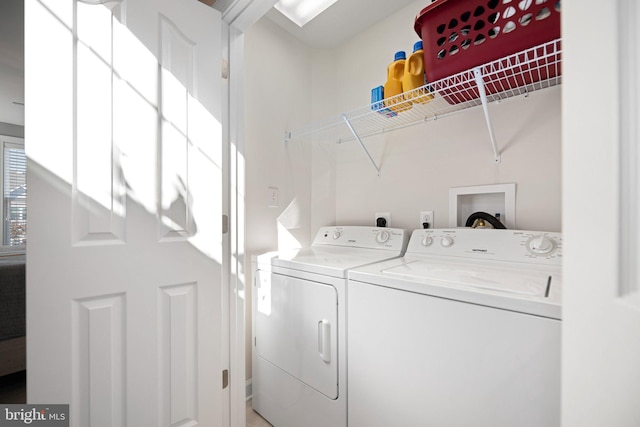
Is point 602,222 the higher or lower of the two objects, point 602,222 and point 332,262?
the higher

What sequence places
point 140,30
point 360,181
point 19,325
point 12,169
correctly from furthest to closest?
point 12,169 → point 360,181 → point 19,325 → point 140,30

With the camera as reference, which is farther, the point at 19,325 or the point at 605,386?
the point at 19,325

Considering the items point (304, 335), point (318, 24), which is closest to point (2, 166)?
point (318, 24)

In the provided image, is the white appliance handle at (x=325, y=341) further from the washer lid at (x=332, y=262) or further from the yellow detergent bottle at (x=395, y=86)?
the yellow detergent bottle at (x=395, y=86)

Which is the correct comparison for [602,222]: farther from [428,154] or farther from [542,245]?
[428,154]

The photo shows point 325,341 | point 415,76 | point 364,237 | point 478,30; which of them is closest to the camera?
point 478,30

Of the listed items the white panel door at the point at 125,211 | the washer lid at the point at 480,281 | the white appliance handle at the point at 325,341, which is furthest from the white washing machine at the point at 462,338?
the white panel door at the point at 125,211

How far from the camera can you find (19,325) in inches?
74.9

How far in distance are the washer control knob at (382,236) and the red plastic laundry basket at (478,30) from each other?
92 cm

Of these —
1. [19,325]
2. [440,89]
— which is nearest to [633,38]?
[440,89]

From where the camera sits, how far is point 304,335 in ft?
4.50

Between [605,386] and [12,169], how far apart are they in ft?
18.1

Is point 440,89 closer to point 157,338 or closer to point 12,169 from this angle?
point 157,338

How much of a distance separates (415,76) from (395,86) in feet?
0.39
